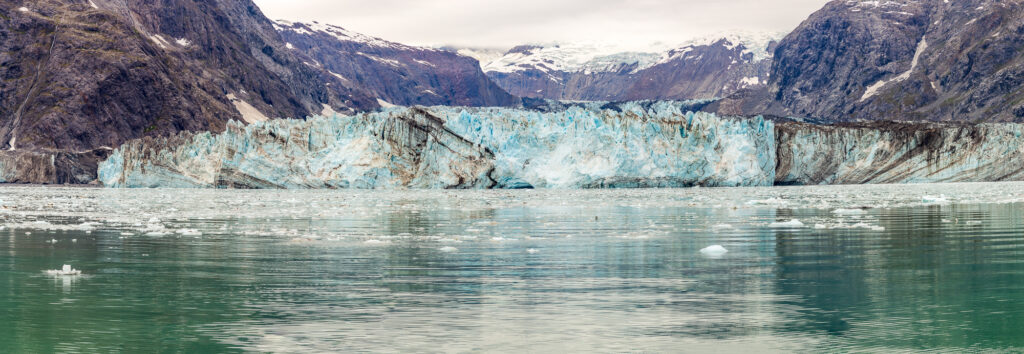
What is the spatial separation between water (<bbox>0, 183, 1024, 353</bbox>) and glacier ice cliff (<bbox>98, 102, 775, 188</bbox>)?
38.1 m

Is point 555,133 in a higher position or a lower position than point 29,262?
higher

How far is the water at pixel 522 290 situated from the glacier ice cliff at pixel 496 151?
1501 inches

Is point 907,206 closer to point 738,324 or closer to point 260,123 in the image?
point 738,324

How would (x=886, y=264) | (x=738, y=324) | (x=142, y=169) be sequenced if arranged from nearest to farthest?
(x=738, y=324) < (x=886, y=264) < (x=142, y=169)

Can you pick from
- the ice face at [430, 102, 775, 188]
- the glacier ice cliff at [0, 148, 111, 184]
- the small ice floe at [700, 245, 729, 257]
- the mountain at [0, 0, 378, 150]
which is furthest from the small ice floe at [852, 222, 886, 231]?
the mountain at [0, 0, 378, 150]

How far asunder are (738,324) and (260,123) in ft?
190

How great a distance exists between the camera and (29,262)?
14594 mm

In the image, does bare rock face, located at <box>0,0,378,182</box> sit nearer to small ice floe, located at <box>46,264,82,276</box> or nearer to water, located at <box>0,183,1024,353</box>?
water, located at <box>0,183,1024,353</box>

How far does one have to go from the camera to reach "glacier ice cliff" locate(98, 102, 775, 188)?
194 ft

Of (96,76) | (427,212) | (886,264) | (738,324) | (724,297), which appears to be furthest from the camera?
(96,76)

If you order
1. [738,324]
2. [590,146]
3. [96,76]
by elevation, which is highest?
[96,76]

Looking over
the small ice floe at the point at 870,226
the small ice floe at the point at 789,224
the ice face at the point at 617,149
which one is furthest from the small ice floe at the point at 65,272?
the ice face at the point at 617,149

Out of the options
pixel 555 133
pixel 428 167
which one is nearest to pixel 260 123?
pixel 428 167

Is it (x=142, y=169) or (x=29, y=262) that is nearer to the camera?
(x=29, y=262)
